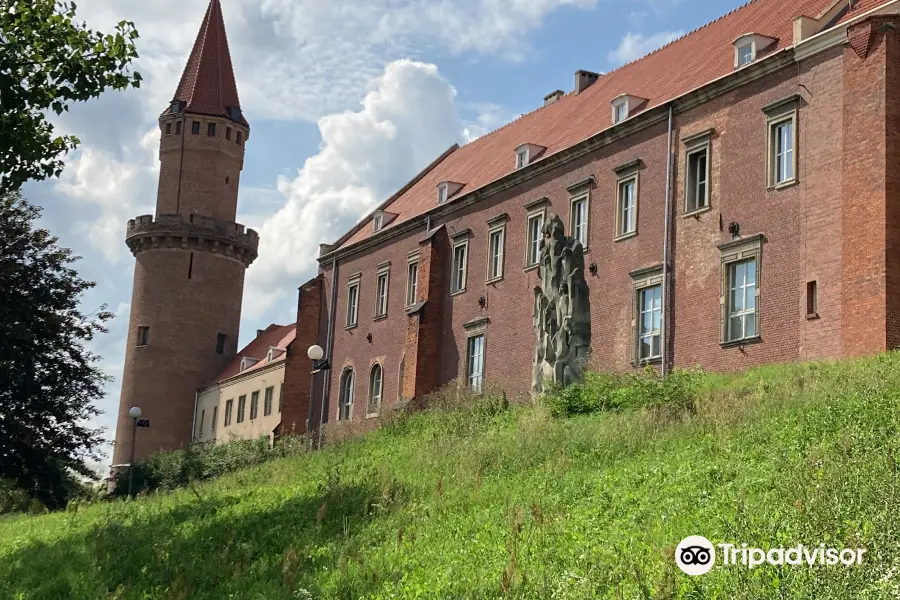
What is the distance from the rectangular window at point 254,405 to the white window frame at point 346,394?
906cm

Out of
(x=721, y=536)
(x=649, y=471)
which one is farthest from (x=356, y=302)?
(x=721, y=536)

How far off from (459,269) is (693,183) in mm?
11178

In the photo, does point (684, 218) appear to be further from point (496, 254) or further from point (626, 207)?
point (496, 254)

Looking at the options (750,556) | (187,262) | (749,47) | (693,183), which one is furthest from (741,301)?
(187,262)

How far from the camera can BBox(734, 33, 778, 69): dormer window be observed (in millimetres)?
27109

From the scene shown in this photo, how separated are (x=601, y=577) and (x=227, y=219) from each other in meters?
50.0

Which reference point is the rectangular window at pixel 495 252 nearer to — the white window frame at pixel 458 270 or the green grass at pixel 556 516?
the white window frame at pixel 458 270

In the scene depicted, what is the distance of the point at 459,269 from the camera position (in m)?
37.9

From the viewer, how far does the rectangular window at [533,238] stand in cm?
3388

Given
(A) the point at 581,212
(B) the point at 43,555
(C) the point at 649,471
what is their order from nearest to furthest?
1. (C) the point at 649,471
2. (B) the point at 43,555
3. (A) the point at 581,212

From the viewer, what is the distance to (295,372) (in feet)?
148

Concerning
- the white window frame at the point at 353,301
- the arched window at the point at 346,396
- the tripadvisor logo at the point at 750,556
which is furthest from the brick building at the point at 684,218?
the tripadvisor logo at the point at 750,556

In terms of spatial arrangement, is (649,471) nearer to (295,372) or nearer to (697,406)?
(697,406)

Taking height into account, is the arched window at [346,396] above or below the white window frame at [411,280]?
below
